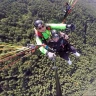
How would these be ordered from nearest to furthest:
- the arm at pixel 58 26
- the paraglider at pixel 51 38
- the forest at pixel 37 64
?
the paraglider at pixel 51 38
the arm at pixel 58 26
the forest at pixel 37 64

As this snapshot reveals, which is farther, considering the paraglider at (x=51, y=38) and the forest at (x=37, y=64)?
the forest at (x=37, y=64)

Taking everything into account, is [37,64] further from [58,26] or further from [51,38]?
[58,26]

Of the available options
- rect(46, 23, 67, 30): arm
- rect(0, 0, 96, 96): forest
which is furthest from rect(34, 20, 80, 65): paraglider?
rect(0, 0, 96, 96): forest

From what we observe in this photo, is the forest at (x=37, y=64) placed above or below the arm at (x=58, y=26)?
below

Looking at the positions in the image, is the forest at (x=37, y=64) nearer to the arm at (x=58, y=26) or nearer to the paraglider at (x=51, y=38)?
the paraglider at (x=51, y=38)

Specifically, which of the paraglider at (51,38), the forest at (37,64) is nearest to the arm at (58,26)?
the paraglider at (51,38)

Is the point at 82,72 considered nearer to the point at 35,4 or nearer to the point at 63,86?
the point at 63,86

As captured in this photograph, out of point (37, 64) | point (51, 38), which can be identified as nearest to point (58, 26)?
point (51, 38)

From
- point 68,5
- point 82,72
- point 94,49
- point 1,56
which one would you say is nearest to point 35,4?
point 94,49
